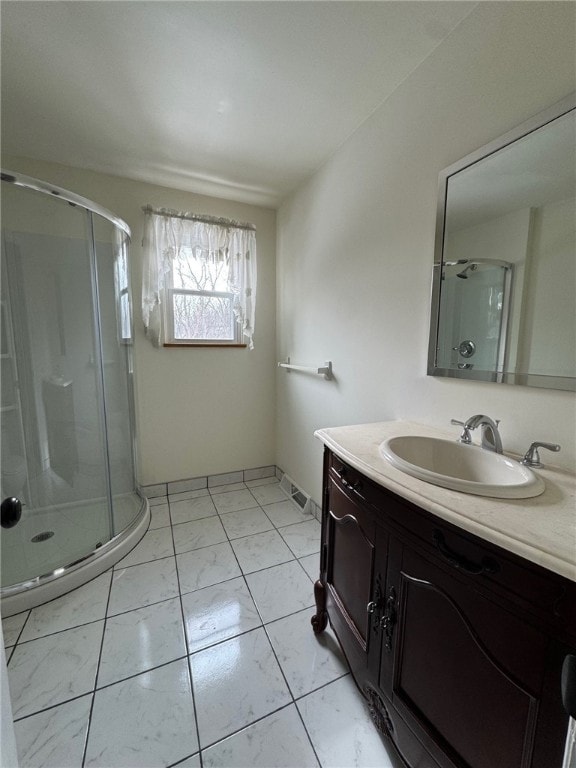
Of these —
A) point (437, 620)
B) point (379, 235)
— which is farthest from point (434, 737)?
point (379, 235)

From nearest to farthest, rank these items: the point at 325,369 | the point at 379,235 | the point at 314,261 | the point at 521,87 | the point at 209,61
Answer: the point at 521,87
the point at 209,61
the point at 379,235
the point at 325,369
the point at 314,261

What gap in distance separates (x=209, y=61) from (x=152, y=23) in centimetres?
22

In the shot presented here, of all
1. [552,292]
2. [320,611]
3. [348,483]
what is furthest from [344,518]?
[552,292]

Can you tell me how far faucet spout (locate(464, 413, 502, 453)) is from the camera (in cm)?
96

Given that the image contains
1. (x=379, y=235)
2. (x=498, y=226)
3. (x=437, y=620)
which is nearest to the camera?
(x=437, y=620)

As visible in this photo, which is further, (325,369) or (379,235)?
(325,369)

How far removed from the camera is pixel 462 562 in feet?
2.07

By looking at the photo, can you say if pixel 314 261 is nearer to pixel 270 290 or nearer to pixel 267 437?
pixel 270 290

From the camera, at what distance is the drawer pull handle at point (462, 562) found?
583mm

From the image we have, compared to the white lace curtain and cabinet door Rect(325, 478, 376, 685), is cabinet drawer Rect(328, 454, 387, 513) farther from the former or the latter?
the white lace curtain

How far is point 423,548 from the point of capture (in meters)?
0.72

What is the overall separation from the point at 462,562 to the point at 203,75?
1976 millimetres

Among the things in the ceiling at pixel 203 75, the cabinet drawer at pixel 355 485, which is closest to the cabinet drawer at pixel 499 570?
the cabinet drawer at pixel 355 485

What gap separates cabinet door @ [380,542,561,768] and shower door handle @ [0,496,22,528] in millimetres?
916
